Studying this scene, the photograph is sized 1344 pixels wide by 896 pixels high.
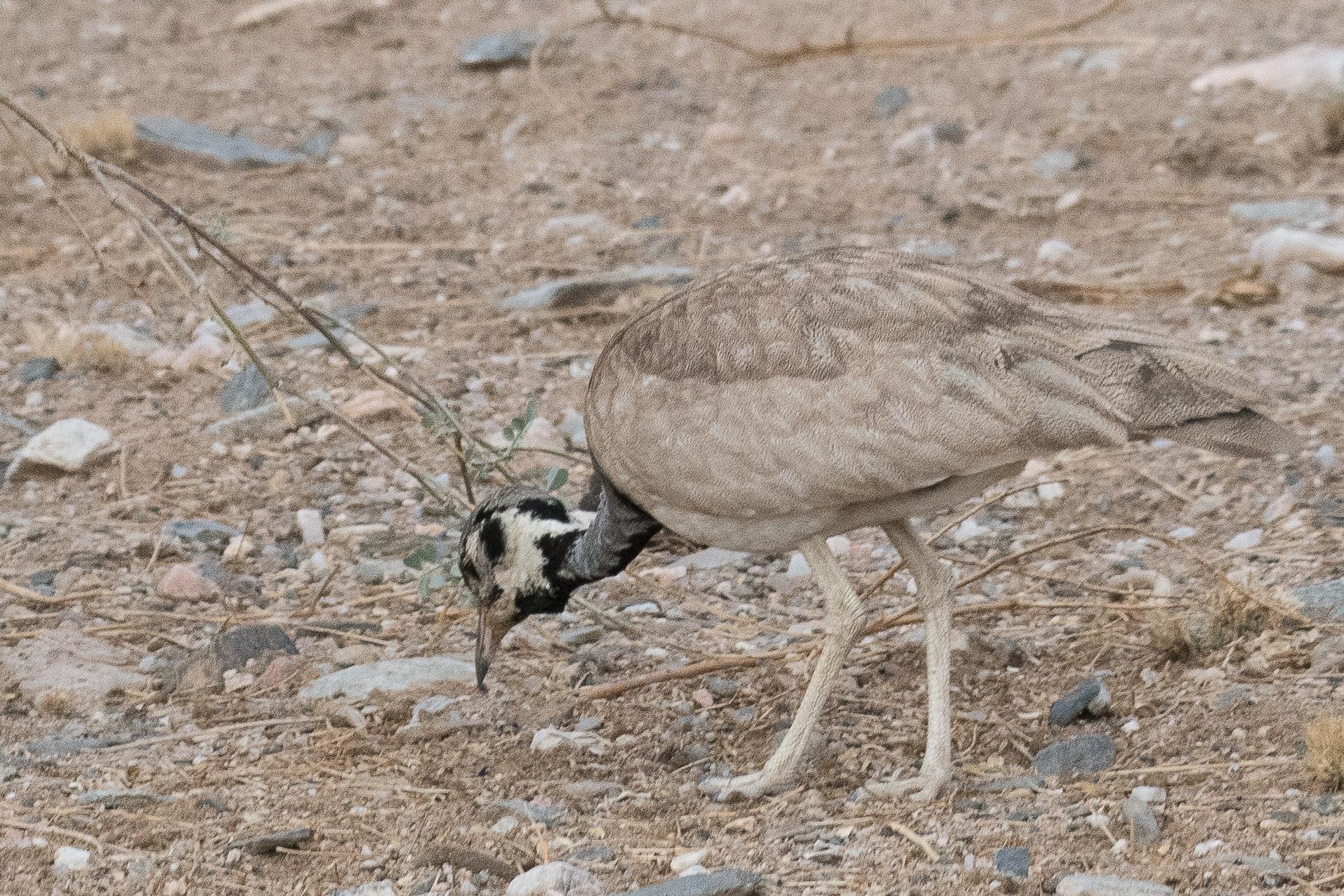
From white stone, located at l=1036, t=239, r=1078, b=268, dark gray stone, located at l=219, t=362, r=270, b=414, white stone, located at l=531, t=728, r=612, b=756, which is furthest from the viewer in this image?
white stone, located at l=1036, t=239, r=1078, b=268

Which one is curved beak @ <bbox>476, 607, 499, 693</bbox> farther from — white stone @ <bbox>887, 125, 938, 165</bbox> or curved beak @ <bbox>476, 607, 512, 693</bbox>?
white stone @ <bbox>887, 125, 938, 165</bbox>

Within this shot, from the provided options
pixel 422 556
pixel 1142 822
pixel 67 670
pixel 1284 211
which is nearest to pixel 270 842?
pixel 422 556

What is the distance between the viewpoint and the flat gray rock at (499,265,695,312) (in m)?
7.08

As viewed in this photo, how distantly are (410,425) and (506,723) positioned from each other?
2.18m

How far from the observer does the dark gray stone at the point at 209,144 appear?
8977mm

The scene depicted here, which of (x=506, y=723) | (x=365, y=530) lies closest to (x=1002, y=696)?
(x=506, y=723)

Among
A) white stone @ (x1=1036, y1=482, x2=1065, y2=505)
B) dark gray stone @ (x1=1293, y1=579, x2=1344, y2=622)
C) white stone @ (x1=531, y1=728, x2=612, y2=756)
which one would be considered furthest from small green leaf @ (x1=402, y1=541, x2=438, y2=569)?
dark gray stone @ (x1=1293, y1=579, x2=1344, y2=622)

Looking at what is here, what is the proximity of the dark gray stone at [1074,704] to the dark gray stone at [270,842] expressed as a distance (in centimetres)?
198

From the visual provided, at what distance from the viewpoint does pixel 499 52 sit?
10.3 meters

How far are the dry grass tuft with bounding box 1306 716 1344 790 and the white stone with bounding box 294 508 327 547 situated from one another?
3375 millimetres

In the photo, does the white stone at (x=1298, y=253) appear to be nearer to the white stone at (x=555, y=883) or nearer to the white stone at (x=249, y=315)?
the white stone at (x=249, y=315)

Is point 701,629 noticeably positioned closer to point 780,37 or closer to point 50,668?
point 50,668

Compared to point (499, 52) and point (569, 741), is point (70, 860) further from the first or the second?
point (499, 52)

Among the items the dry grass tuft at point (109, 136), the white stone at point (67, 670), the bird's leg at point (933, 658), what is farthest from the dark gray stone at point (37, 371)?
the bird's leg at point (933, 658)
